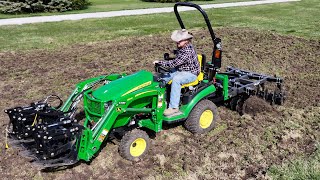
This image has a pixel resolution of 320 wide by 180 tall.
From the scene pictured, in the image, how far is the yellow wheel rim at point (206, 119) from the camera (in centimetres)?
664

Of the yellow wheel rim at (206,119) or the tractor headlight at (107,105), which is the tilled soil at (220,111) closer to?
the yellow wheel rim at (206,119)

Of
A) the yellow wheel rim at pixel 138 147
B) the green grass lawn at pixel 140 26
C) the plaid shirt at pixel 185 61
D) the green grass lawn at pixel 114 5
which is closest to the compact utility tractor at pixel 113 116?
the yellow wheel rim at pixel 138 147

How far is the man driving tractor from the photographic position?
6.23 metres

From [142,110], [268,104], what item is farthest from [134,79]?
[268,104]

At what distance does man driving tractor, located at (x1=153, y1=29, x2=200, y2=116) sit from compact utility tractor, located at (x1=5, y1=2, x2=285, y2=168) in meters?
0.13

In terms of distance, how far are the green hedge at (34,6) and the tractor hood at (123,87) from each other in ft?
54.5

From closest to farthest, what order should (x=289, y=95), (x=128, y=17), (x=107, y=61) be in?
(x=289, y=95), (x=107, y=61), (x=128, y=17)

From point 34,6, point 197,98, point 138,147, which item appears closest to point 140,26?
point 34,6

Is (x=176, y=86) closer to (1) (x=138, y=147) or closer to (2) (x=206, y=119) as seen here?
(2) (x=206, y=119)

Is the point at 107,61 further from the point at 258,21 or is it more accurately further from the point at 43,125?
the point at 258,21

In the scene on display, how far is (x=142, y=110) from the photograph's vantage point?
572cm

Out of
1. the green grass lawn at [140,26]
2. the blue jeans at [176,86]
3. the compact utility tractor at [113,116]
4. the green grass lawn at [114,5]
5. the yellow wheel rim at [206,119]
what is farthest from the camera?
the green grass lawn at [114,5]

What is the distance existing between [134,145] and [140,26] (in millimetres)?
11528

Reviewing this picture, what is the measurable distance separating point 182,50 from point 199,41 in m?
7.09
